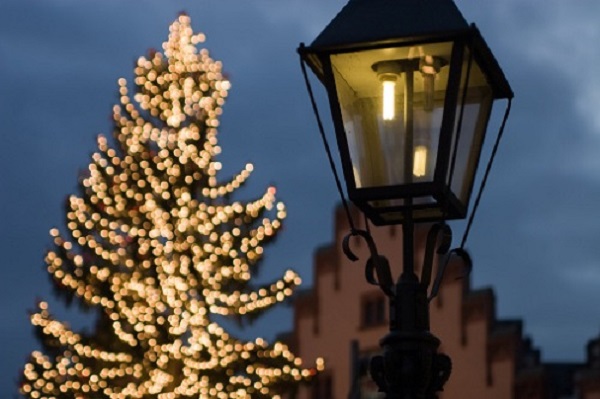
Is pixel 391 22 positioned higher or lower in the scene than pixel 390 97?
higher

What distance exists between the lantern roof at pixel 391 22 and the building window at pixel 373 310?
18.1m

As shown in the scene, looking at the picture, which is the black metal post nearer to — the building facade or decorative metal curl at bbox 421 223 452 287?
decorative metal curl at bbox 421 223 452 287

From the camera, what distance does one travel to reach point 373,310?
74.4ft

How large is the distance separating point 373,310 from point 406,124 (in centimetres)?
1852

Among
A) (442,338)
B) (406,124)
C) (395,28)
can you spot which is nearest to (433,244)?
(406,124)

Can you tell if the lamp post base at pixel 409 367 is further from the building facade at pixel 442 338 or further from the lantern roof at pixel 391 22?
the building facade at pixel 442 338

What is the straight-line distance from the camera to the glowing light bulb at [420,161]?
4.26 meters

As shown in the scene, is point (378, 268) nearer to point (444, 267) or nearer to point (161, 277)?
point (444, 267)

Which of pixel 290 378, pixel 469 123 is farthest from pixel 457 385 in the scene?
pixel 469 123

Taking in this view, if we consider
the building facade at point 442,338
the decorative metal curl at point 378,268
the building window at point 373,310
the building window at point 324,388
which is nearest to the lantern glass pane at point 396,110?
the decorative metal curl at point 378,268

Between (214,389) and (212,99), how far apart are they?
352cm

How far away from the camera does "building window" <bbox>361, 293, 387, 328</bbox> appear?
22469 mm

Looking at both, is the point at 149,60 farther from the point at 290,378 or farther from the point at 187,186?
the point at 290,378

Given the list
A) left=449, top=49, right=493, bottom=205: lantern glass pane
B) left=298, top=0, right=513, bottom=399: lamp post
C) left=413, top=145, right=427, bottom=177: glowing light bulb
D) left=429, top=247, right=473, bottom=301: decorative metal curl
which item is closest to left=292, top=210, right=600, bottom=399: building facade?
left=429, top=247, right=473, bottom=301: decorative metal curl
